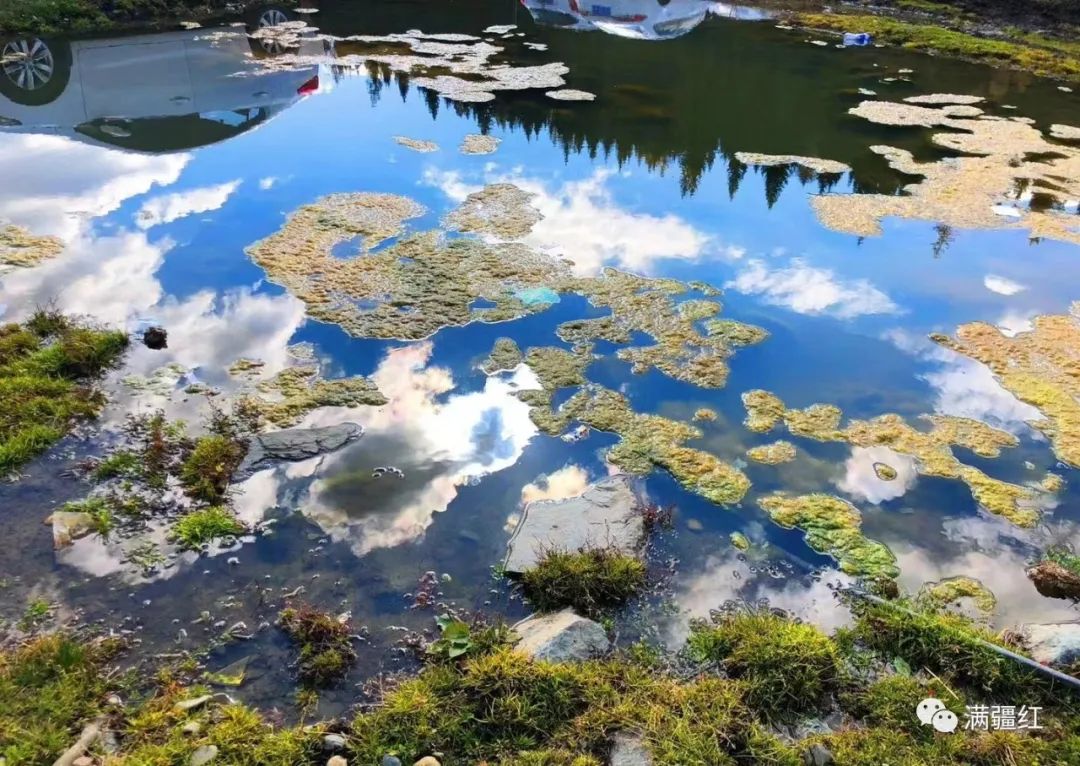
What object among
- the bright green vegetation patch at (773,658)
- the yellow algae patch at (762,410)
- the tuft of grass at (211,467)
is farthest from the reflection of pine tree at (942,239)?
the tuft of grass at (211,467)

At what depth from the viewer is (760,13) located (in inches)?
829

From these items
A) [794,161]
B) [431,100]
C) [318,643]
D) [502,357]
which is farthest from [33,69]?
[318,643]

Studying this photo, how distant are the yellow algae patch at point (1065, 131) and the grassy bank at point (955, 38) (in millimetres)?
3832

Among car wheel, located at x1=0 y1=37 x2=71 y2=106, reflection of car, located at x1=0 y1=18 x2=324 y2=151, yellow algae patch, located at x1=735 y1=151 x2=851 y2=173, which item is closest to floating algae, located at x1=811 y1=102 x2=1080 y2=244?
yellow algae patch, located at x1=735 y1=151 x2=851 y2=173

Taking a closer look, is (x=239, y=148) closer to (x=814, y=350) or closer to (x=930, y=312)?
(x=814, y=350)

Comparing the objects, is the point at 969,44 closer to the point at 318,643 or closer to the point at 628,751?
the point at 628,751

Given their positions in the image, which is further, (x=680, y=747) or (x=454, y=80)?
(x=454, y=80)

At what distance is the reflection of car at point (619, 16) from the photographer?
18719 millimetres

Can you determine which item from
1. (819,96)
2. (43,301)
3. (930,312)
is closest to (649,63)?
(819,96)

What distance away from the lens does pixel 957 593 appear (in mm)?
4242

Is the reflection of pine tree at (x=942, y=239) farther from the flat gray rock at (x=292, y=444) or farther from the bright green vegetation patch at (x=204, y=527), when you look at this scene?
the bright green vegetation patch at (x=204, y=527)

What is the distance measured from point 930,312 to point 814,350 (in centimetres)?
160

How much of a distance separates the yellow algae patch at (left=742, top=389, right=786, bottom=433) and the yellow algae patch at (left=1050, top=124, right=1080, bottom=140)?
9.75 metres

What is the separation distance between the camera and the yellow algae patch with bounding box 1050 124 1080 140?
11.9 metres
